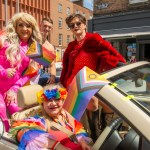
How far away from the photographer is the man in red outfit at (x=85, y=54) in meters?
2.63

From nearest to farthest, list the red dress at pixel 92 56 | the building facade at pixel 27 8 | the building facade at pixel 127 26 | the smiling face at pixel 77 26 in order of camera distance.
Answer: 1. the red dress at pixel 92 56
2. the smiling face at pixel 77 26
3. the building facade at pixel 127 26
4. the building facade at pixel 27 8

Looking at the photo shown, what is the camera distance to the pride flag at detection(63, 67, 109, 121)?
4.68ft

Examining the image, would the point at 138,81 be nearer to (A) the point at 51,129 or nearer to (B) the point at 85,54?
(A) the point at 51,129

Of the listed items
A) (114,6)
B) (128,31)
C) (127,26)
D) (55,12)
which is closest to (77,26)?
(128,31)

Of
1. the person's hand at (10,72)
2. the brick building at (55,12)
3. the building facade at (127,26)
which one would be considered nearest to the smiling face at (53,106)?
the person's hand at (10,72)

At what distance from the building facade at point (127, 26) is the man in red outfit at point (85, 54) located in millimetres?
9663

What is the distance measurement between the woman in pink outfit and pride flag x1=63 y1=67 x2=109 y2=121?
4.36 feet

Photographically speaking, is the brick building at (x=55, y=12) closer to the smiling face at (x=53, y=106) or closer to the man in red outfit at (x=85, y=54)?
the man in red outfit at (x=85, y=54)

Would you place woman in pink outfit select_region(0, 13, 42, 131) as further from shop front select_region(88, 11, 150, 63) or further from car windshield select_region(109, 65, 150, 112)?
shop front select_region(88, 11, 150, 63)

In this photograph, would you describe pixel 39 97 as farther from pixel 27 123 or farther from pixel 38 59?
pixel 38 59

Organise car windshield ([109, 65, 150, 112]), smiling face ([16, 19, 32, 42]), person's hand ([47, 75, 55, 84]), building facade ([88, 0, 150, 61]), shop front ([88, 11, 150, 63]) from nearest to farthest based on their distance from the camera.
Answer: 1. car windshield ([109, 65, 150, 112])
2. smiling face ([16, 19, 32, 42])
3. person's hand ([47, 75, 55, 84])
4. shop front ([88, 11, 150, 63])
5. building facade ([88, 0, 150, 61])

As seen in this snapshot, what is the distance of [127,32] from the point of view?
43.0ft

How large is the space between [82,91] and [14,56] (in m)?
1.50

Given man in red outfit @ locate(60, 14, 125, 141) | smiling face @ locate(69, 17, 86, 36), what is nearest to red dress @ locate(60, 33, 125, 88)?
man in red outfit @ locate(60, 14, 125, 141)
